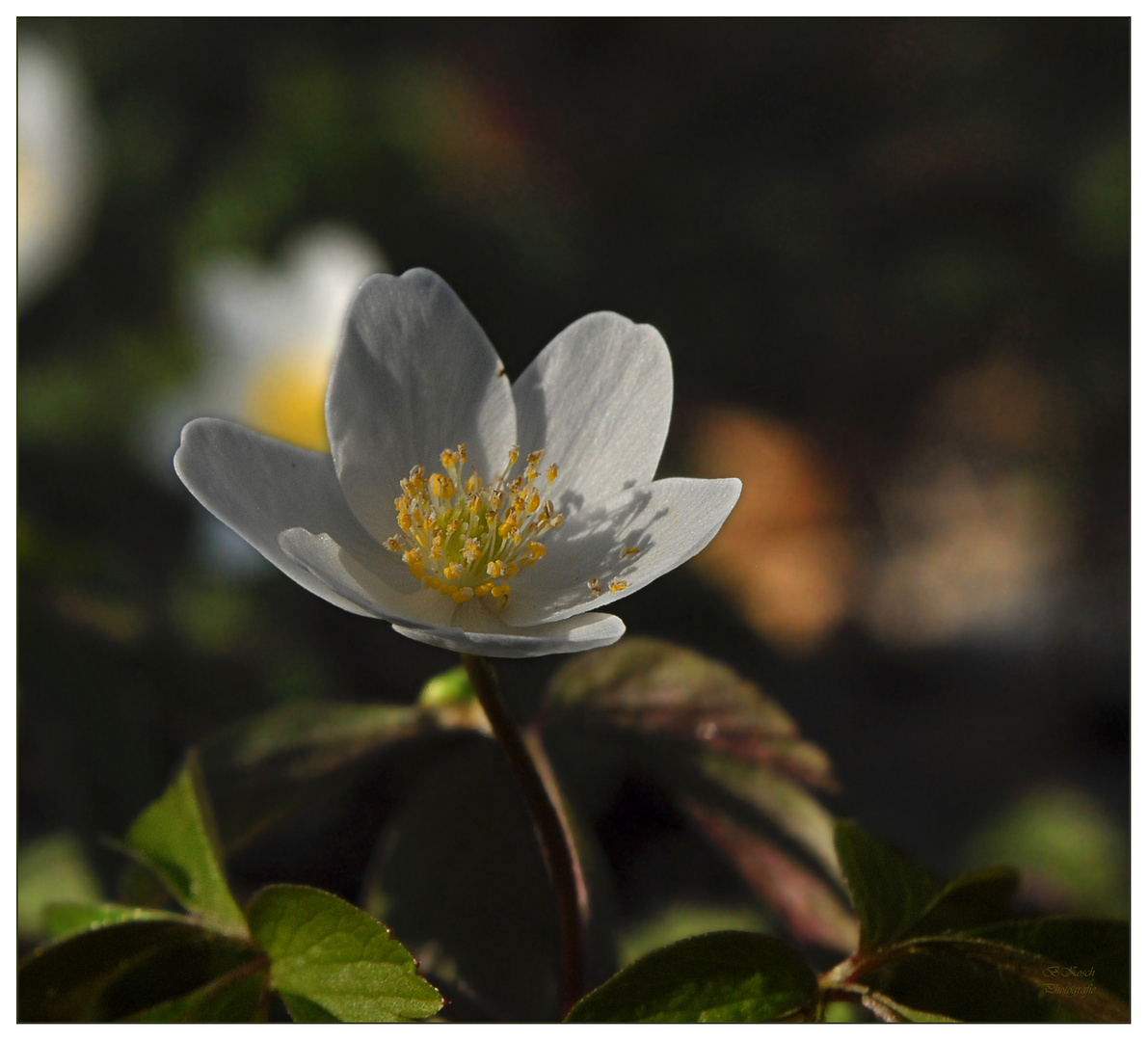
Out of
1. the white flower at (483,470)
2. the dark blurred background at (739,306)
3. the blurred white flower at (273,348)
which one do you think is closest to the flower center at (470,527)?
the white flower at (483,470)

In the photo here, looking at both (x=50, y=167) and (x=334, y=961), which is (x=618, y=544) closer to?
(x=334, y=961)

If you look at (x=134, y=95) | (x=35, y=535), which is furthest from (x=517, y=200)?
(x=35, y=535)

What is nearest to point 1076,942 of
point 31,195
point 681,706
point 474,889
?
point 681,706

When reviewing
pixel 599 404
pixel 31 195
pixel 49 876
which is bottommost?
pixel 49 876

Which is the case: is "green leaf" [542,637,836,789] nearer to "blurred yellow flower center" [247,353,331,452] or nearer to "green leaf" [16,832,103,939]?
"green leaf" [16,832,103,939]
